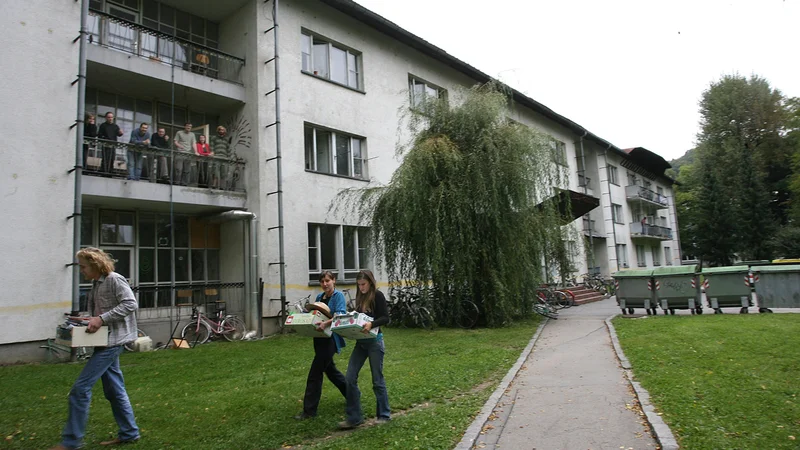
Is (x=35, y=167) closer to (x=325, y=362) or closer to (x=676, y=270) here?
(x=325, y=362)

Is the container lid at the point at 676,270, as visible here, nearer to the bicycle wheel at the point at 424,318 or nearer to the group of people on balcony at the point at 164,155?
the bicycle wheel at the point at 424,318

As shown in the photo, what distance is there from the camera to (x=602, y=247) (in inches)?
1351

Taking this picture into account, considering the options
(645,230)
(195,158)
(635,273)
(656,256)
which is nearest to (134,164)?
(195,158)

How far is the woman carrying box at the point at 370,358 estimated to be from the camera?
5.16 metres

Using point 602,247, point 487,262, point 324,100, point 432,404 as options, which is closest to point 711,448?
point 432,404

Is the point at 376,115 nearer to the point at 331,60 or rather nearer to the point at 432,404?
the point at 331,60

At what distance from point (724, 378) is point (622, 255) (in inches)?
1263

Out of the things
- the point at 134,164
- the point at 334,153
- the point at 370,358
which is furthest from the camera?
the point at 334,153

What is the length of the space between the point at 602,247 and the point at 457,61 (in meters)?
19.2

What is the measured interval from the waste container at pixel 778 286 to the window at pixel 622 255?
21923mm

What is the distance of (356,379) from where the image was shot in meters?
5.12

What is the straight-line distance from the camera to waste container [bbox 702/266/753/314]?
45.7 ft

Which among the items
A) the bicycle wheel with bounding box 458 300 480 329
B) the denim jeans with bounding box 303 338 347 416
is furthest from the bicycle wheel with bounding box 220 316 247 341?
the denim jeans with bounding box 303 338 347 416

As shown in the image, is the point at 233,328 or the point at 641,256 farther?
the point at 641,256
